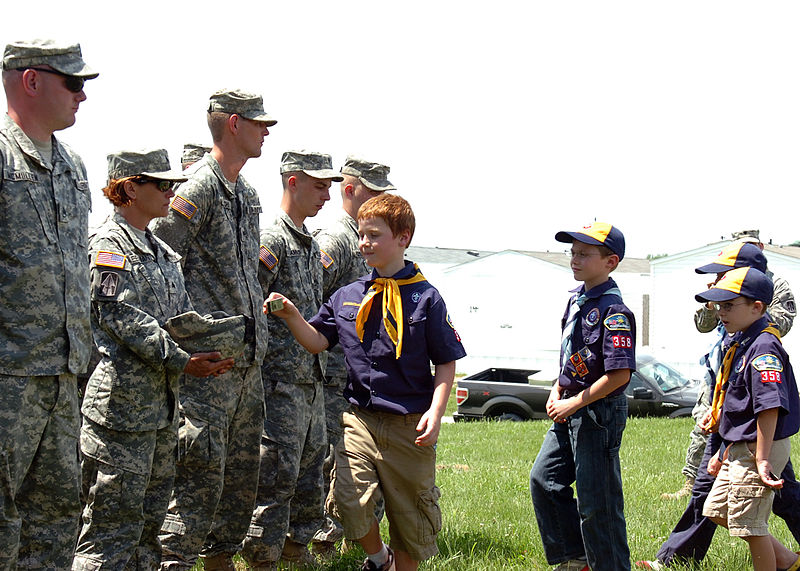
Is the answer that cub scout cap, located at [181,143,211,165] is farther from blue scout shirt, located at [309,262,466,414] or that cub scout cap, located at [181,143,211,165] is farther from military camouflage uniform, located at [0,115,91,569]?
military camouflage uniform, located at [0,115,91,569]

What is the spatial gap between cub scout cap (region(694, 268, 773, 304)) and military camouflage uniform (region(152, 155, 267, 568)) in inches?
108

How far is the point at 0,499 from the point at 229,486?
1.77 m

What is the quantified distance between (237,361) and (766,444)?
9.93ft

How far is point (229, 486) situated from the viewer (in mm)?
5320

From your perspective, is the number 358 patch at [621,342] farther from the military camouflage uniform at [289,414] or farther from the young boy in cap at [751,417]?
the military camouflage uniform at [289,414]

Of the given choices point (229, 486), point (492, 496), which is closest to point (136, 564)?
point (229, 486)

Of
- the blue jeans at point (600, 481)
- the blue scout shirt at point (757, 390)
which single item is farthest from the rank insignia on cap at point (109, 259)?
the blue scout shirt at point (757, 390)

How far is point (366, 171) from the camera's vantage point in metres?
7.54

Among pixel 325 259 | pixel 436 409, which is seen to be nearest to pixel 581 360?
pixel 436 409

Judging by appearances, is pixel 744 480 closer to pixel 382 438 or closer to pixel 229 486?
pixel 382 438

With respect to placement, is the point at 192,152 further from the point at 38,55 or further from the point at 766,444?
the point at 766,444

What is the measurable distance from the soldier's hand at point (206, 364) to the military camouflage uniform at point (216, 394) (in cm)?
33

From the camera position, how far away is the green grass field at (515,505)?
618 cm

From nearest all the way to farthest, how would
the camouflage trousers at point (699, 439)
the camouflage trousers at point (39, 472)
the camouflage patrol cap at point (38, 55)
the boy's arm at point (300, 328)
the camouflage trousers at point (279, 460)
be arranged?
the camouflage trousers at point (39, 472)
the camouflage patrol cap at point (38, 55)
the boy's arm at point (300, 328)
the camouflage trousers at point (279, 460)
the camouflage trousers at point (699, 439)
